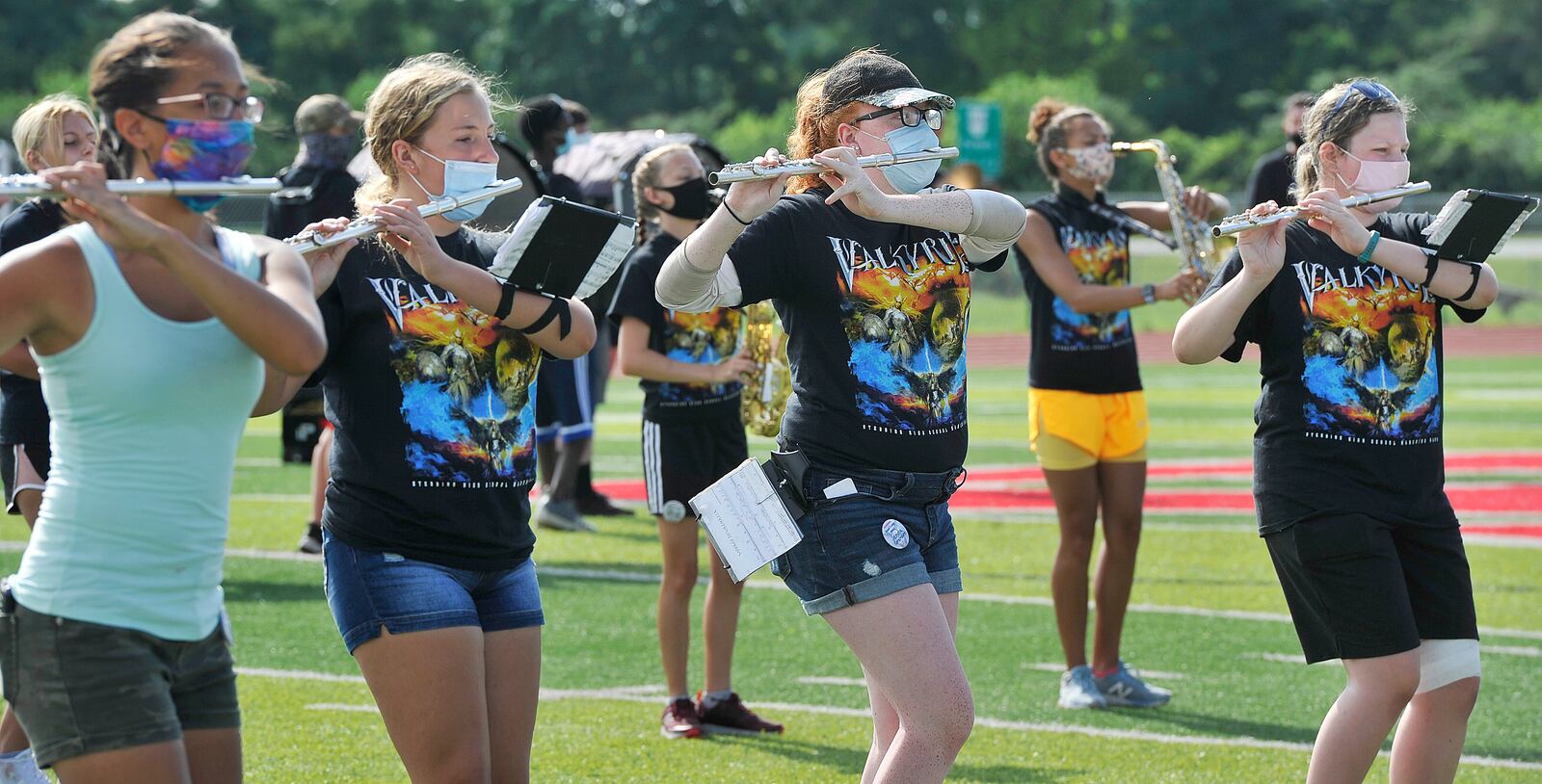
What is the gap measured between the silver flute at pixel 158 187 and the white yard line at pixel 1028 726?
398 centimetres

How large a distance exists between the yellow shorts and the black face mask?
138 cm

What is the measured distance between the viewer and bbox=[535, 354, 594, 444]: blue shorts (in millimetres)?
11648

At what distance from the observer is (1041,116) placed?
7.46 m

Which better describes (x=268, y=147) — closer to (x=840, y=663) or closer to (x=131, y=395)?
(x=840, y=663)

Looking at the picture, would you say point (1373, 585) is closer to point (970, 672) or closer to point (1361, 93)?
point (1361, 93)

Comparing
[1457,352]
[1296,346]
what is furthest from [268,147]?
[1296,346]

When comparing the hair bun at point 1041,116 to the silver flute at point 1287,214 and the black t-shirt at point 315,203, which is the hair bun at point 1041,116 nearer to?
the silver flute at point 1287,214

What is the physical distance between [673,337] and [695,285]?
9.19ft

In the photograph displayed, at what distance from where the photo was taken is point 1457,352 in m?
30.0

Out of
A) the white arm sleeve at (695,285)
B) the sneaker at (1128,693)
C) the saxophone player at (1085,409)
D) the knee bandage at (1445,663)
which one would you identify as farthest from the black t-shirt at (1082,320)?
the white arm sleeve at (695,285)

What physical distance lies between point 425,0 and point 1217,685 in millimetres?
66842

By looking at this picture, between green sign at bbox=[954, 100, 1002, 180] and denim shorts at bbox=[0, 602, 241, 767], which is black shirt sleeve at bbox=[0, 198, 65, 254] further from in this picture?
green sign at bbox=[954, 100, 1002, 180]

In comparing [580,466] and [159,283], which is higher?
[159,283]

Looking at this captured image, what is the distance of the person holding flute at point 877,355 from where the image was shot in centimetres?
400
